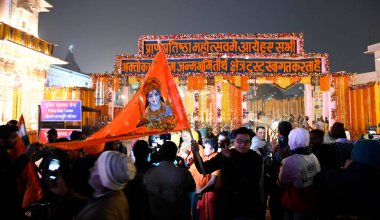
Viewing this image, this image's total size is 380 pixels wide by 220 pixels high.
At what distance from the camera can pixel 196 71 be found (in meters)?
16.5

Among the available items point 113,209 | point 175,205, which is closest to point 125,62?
point 175,205

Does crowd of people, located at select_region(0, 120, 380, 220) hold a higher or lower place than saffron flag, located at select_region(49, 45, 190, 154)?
lower

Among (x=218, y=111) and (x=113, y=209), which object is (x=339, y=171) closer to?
(x=113, y=209)

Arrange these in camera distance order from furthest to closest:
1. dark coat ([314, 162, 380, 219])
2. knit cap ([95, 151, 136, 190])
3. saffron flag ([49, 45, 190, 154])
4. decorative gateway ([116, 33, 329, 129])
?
decorative gateway ([116, 33, 329, 129]) → saffron flag ([49, 45, 190, 154]) → dark coat ([314, 162, 380, 219]) → knit cap ([95, 151, 136, 190])

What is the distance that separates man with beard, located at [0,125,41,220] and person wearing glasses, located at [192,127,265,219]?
199cm

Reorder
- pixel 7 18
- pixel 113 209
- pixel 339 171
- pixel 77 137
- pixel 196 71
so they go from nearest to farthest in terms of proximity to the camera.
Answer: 1. pixel 113 209
2. pixel 339 171
3. pixel 77 137
4. pixel 7 18
5. pixel 196 71

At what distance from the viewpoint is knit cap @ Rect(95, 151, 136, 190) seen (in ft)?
6.90

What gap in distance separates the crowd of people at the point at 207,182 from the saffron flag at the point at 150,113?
1.06ft

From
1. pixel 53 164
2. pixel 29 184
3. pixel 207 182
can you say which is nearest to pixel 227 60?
pixel 207 182

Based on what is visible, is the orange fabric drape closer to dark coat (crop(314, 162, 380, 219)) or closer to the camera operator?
the camera operator

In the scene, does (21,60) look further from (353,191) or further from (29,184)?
(353,191)

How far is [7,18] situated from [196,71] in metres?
8.95

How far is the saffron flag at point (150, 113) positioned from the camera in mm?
3711

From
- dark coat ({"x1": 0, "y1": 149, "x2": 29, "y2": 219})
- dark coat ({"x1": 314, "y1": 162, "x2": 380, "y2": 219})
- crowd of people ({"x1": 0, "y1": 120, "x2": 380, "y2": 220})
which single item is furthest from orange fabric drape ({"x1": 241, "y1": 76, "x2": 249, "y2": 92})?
dark coat ({"x1": 0, "y1": 149, "x2": 29, "y2": 219})
